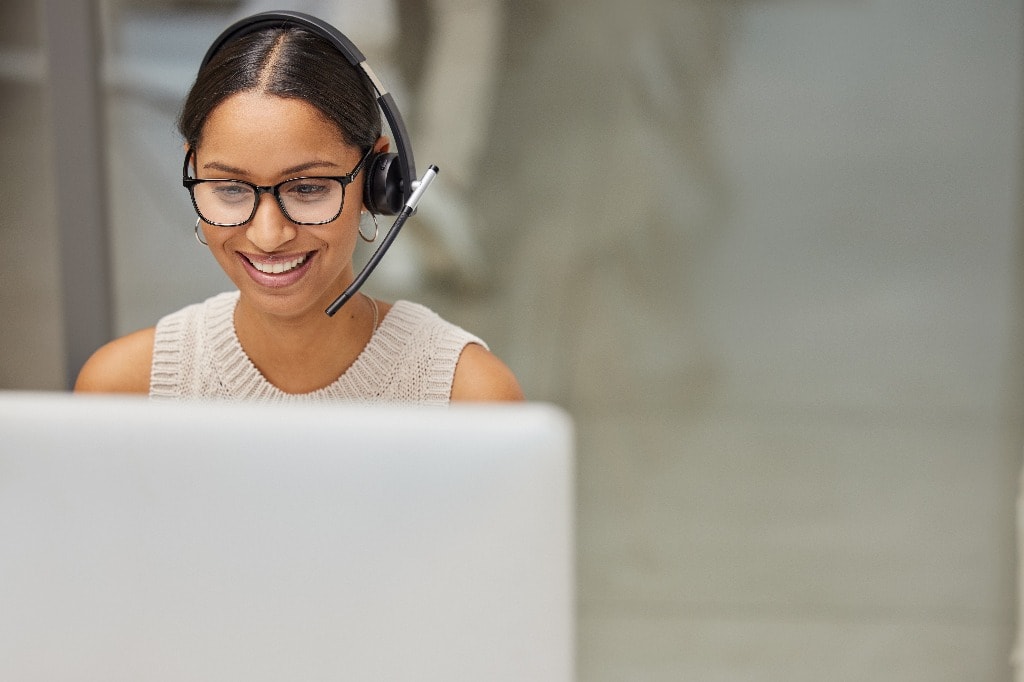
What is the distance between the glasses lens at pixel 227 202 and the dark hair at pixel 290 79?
8 cm

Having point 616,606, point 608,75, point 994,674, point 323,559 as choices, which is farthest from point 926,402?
point 323,559

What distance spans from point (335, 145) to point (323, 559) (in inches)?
29.6

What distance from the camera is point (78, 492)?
1.37 ft

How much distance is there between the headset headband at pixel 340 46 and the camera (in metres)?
1.10

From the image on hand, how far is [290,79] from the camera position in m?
1.07

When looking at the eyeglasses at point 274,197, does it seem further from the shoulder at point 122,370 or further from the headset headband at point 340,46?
the shoulder at point 122,370

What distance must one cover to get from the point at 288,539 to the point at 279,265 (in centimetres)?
71

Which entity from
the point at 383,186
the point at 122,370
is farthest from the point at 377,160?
the point at 122,370

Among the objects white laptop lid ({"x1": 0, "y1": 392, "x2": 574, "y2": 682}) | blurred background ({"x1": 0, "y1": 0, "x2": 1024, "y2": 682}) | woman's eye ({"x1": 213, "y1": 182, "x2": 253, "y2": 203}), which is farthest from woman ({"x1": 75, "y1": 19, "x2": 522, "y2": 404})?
blurred background ({"x1": 0, "y1": 0, "x2": 1024, "y2": 682})

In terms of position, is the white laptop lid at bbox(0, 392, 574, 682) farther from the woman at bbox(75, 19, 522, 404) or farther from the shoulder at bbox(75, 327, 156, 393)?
the shoulder at bbox(75, 327, 156, 393)

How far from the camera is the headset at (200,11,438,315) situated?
110cm

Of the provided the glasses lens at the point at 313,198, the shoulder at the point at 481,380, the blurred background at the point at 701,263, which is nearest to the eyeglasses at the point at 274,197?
the glasses lens at the point at 313,198

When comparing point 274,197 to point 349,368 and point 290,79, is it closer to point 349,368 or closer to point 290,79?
point 290,79

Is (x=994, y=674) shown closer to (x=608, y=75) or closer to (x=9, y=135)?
(x=608, y=75)
